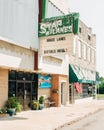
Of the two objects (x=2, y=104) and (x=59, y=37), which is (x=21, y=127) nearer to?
(x=2, y=104)

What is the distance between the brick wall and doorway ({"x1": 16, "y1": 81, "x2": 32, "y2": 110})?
202cm

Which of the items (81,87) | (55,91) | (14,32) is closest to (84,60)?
(81,87)

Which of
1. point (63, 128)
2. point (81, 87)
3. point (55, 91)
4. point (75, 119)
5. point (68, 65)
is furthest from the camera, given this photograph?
point (81, 87)

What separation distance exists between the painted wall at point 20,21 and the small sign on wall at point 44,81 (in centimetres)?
380

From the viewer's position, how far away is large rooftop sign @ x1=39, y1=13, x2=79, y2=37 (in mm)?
24188

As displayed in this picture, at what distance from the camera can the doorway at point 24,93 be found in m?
25.2

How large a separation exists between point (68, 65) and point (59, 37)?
11.1 m

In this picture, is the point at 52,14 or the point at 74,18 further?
the point at 52,14

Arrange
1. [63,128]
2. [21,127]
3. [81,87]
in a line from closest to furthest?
[21,127], [63,128], [81,87]

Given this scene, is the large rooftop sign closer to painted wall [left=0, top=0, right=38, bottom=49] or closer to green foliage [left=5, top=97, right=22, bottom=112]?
painted wall [left=0, top=0, right=38, bottom=49]

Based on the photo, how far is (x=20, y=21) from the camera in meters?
23.5

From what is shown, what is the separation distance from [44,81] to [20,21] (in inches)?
312

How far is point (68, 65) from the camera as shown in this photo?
36.0 meters

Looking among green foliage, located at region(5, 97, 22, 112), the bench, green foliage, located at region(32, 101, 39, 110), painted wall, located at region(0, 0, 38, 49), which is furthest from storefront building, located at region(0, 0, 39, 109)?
the bench
